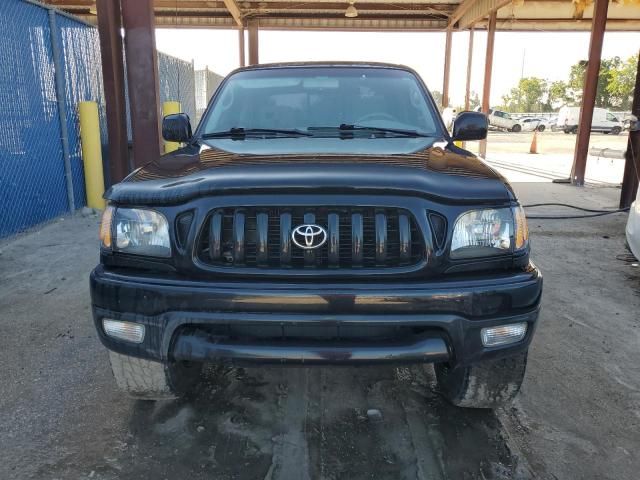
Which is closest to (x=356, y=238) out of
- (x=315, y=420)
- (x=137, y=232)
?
(x=137, y=232)

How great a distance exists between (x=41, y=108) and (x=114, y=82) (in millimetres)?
1030

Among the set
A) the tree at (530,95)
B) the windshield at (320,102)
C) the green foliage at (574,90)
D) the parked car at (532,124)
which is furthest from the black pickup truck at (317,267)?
the tree at (530,95)

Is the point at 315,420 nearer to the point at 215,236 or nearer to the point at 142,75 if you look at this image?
the point at 215,236

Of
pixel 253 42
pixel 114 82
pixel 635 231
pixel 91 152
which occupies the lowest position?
pixel 635 231

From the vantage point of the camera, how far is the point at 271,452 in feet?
7.76

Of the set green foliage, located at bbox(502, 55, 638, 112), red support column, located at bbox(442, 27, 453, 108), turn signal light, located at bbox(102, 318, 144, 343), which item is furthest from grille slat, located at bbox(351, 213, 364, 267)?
green foliage, located at bbox(502, 55, 638, 112)

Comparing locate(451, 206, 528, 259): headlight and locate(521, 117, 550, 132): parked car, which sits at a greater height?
locate(451, 206, 528, 259): headlight

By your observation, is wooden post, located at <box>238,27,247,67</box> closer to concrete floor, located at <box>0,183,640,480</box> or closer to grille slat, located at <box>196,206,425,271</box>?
concrete floor, located at <box>0,183,640,480</box>

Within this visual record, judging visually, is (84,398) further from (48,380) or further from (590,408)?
(590,408)

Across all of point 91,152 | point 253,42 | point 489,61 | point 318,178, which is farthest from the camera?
point 253,42

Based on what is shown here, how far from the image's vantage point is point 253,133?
10.4 ft

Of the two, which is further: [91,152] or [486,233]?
[91,152]

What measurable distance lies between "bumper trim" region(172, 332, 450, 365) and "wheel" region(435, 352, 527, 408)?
394 mm

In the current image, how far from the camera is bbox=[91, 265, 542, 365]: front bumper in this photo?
6.63 ft
